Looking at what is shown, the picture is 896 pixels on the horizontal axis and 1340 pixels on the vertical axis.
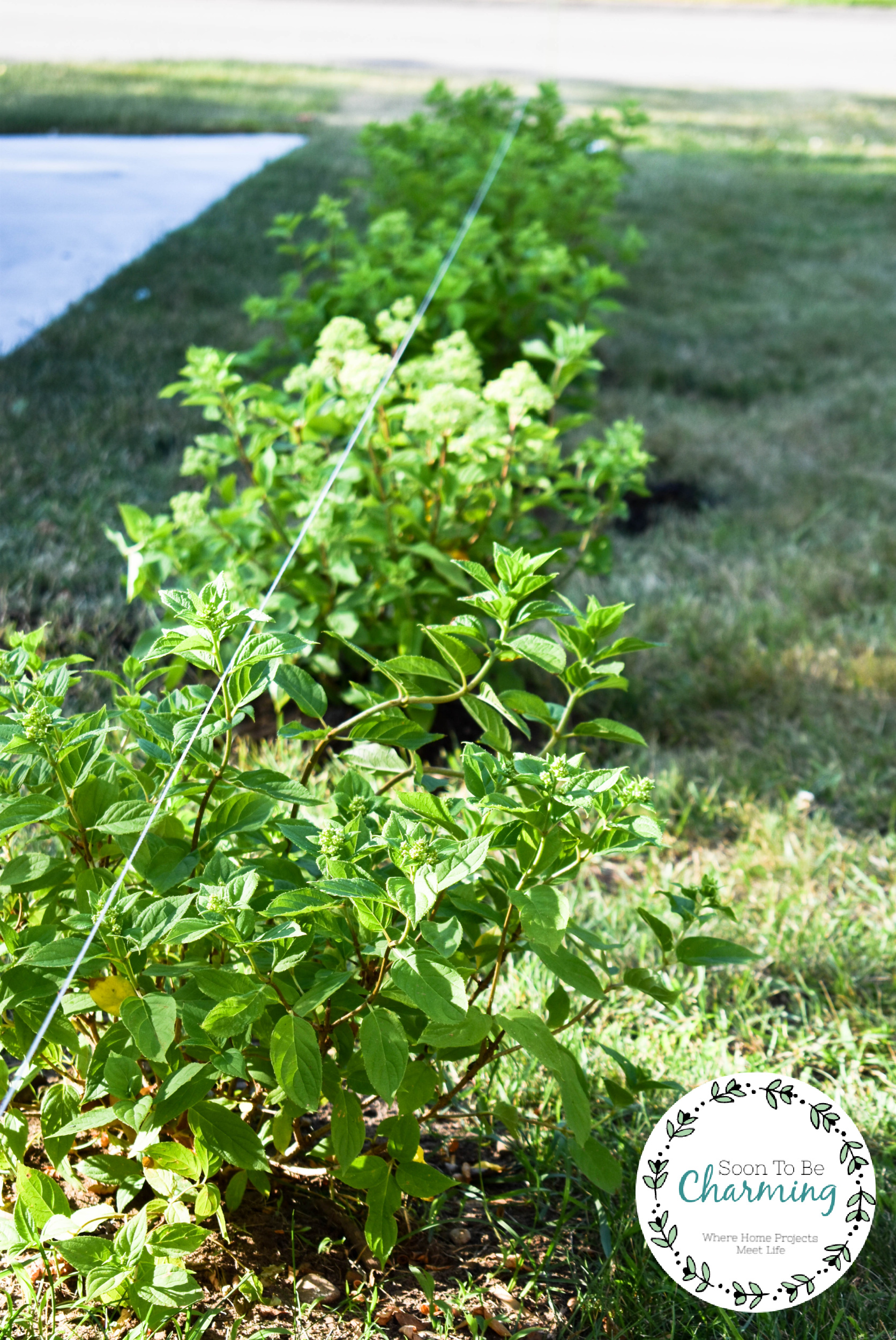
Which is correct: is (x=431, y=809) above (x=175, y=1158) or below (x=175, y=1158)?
above

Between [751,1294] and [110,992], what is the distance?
77 cm

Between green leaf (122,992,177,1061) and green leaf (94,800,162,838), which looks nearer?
green leaf (122,992,177,1061)

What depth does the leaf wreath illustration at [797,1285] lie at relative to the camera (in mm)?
1241

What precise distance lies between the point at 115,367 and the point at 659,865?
8.54 feet

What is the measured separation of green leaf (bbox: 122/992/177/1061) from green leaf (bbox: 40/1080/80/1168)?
192 mm

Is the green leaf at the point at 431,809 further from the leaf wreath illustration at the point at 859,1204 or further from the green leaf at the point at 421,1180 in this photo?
the leaf wreath illustration at the point at 859,1204

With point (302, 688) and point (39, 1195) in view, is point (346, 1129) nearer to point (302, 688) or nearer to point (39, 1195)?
point (39, 1195)

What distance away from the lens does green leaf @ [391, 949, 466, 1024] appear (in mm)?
1019

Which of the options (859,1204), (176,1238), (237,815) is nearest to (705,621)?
(859,1204)

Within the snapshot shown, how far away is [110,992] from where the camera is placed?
3.97 ft

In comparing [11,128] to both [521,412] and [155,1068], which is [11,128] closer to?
[521,412]

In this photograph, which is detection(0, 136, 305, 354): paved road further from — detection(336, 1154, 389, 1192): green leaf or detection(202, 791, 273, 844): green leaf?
detection(336, 1154, 389, 1192): green leaf

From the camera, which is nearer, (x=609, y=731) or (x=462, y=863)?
(x=462, y=863)

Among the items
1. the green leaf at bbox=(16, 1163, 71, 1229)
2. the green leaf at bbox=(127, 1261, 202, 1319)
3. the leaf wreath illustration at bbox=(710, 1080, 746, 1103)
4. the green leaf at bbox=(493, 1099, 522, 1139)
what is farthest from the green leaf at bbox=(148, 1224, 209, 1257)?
the leaf wreath illustration at bbox=(710, 1080, 746, 1103)
